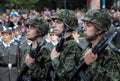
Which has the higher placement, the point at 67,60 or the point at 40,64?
the point at 67,60

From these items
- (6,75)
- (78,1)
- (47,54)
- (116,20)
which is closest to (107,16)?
(47,54)

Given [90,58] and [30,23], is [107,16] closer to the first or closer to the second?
[90,58]

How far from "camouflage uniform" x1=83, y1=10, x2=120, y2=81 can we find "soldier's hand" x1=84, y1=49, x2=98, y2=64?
4cm

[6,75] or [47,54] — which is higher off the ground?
[47,54]

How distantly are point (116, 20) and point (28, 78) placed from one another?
A: 30.3ft

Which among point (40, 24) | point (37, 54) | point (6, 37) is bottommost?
point (6, 37)

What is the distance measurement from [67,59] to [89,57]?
34.8 inches

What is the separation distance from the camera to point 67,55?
6.68 m

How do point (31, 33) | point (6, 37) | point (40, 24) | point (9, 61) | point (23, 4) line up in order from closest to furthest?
1. point (31, 33)
2. point (40, 24)
3. point (9, 61)
4. point (6, 37)
5. point (23, 4)

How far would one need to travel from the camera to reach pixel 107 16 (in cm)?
598

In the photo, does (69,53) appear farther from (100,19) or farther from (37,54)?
(37,54)

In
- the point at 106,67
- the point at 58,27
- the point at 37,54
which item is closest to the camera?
the point at 106,67

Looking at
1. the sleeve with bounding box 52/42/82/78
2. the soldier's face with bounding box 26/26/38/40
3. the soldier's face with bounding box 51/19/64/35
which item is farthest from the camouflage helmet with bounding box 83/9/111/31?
the soldier's face with bounding box 26/26/38/40

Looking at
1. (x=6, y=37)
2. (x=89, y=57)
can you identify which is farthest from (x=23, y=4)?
(x=89, y=57)
